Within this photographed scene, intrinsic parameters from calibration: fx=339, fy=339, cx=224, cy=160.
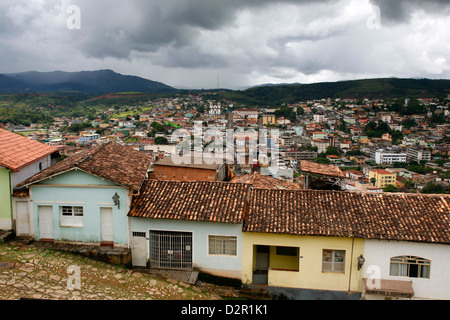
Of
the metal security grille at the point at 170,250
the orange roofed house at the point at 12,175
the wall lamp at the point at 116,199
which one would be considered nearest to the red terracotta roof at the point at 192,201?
the wall lamp at the point at 116,199

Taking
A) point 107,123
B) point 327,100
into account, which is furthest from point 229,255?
point 327,100

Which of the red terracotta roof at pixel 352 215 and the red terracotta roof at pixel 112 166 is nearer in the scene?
the red terracotta roof at pixel 352 215

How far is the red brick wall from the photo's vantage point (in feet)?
49.7

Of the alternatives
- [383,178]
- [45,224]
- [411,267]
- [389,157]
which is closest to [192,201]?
[45,224]

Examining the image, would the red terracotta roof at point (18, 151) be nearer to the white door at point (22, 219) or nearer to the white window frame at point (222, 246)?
the white door at point (22, 219)

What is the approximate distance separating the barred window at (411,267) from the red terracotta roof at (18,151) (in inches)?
452

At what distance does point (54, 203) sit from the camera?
412 inches

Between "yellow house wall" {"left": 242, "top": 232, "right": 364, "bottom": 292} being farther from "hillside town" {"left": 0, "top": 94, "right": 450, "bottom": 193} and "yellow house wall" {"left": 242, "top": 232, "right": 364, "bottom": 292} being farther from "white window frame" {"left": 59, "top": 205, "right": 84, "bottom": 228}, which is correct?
"hillside town" {"left": 0, "top": 94, "right": 450, "bottom": 193}

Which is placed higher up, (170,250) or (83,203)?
(83,203)

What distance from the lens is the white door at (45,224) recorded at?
10617 mm

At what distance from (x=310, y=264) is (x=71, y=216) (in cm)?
738

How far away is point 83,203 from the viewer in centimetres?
1038

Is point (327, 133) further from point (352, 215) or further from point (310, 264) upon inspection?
point (310, 264)

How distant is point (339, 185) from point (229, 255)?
6404mm
